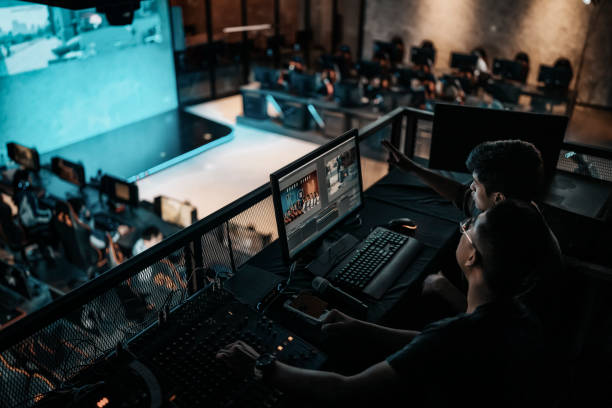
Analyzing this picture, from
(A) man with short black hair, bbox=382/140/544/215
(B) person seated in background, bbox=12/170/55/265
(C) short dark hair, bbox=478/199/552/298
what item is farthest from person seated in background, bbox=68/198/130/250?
(C) short dark hair, bbox=478/199/552/298

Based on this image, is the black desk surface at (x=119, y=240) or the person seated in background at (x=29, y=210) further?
the person seated in background at (x=29, y=210)

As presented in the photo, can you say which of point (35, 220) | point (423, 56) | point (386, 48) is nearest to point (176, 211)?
point (35, 220)

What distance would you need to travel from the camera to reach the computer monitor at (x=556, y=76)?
784 centimetres

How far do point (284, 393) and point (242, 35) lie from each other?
34.9ft

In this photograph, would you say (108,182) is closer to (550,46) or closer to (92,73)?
(92,73)

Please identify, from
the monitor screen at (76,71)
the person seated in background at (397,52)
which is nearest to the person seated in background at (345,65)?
the person seated in background at (397,52)

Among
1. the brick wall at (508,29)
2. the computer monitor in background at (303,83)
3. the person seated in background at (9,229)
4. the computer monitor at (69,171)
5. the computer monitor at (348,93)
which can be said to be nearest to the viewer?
the person seated in background at (9,229)

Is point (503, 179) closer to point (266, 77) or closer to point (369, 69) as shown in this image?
point (266, 77)

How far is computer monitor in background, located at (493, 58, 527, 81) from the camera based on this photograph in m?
8.40

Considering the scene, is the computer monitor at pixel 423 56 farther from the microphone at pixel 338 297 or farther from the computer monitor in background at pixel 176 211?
the microphone at pixel 338 297

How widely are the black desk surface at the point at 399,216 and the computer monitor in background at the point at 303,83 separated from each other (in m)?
5.45

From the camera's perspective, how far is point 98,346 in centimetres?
168

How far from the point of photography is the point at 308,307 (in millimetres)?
1843

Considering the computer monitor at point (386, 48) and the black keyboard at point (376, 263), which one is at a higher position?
the black keyboard at point (376, 263)
